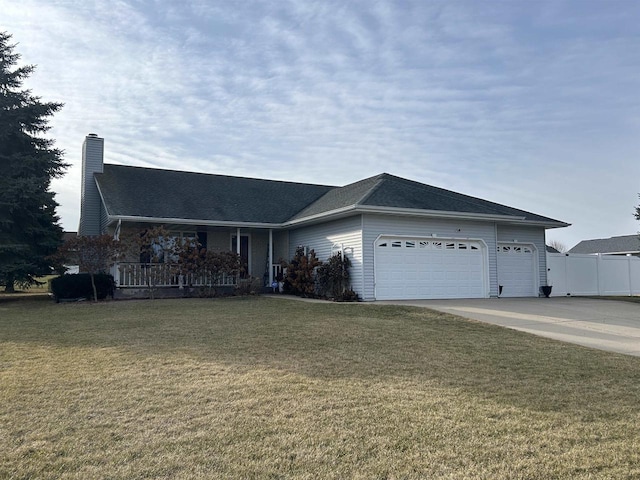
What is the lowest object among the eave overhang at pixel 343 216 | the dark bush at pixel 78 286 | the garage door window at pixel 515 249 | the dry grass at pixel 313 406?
the dry grass at pixel 313 406

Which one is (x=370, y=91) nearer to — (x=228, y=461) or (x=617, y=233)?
(x=228, y=461)

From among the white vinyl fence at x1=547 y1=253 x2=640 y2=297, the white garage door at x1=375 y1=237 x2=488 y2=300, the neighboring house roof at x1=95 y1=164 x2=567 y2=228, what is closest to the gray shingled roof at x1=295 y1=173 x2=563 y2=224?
the neighboring house roof at x1=95 y1=164 x2=567 y2=228

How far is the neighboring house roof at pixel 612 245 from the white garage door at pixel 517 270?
2477 cm

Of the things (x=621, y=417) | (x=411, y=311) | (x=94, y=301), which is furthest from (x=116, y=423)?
(x=94, y=301)

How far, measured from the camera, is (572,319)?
11.4 m

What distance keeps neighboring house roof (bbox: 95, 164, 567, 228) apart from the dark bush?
2.18 metres

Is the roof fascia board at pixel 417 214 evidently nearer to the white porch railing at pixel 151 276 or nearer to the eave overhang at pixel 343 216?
the eave overhang at pixel 343 216

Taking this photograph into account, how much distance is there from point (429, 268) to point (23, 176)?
49.3 ft

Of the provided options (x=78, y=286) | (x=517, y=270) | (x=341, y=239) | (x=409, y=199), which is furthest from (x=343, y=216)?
(x=78, y=286)

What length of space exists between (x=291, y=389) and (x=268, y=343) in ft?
8.88

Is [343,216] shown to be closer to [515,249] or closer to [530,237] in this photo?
[515,249]

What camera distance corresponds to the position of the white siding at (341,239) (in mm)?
15164

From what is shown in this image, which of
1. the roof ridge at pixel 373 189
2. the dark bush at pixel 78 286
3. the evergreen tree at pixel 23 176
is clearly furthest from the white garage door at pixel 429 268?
the evergreen tree at pixel 23 176

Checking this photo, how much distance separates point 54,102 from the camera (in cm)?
1884
